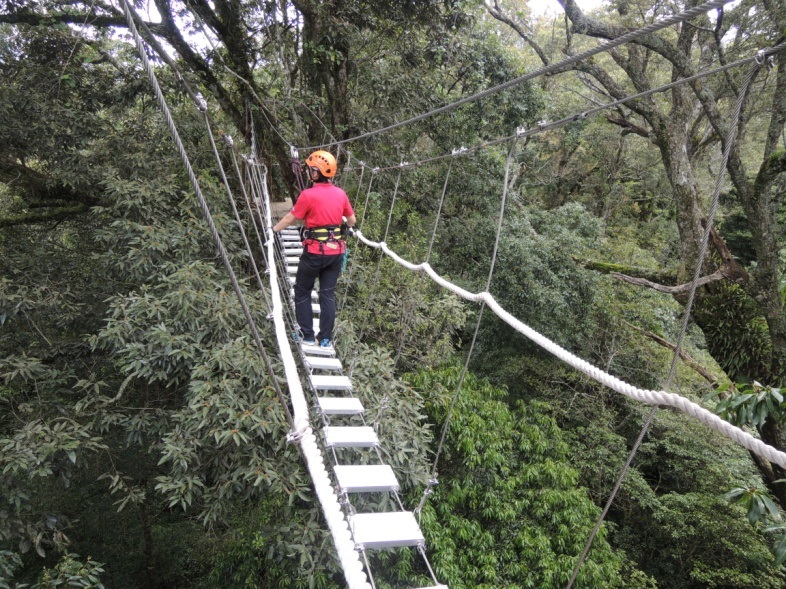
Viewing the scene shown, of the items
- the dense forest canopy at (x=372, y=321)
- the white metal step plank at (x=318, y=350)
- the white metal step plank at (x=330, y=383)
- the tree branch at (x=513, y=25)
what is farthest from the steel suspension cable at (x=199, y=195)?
the tree branch at (x=513, y=25)

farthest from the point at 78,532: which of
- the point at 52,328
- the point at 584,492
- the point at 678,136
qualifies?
the point at 678,136

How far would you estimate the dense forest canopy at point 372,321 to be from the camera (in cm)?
240

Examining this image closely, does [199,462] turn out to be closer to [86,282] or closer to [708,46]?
[86,282]

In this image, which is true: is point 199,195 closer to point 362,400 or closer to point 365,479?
point 365,479

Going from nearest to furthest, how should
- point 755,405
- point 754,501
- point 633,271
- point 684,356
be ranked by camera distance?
point 754,501 < point 755,405 < point 684,356 < point 633,271

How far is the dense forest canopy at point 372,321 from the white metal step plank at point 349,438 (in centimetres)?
33

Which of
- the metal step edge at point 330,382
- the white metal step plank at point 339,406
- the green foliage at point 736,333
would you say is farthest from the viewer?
the green foliage at point 736,333

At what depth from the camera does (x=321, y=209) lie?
2.39 metres

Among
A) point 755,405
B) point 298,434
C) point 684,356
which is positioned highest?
point 298,434

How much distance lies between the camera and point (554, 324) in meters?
5.41

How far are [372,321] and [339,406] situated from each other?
6.19 ft

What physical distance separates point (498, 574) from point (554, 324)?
289cm

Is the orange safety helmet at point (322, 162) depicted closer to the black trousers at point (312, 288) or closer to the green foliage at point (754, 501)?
the black trousers at point (312, 288)

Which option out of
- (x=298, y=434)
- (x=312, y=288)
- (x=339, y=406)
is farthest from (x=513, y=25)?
(x=298, y=434)
